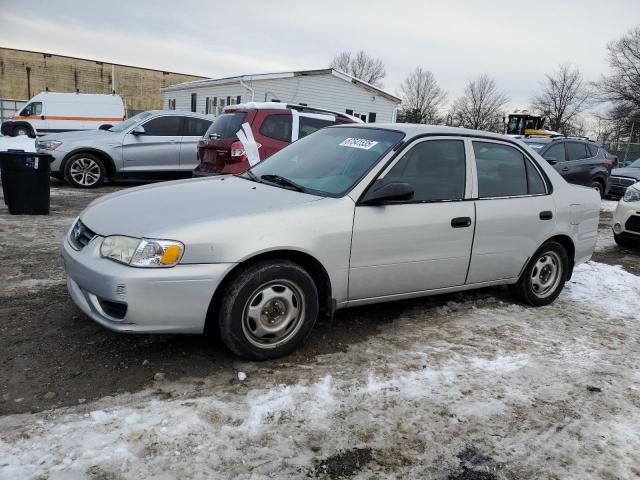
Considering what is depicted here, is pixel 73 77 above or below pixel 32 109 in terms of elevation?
above

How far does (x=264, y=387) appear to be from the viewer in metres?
3.09

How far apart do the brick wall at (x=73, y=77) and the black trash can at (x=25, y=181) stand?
159 feet

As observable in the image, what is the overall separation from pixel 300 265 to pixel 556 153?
11.6 meters

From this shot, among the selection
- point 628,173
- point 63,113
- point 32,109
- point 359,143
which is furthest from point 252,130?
point 32,109

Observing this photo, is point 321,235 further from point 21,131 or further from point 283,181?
point 21,131

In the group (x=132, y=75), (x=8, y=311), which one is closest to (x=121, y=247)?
(x=8, y=311)

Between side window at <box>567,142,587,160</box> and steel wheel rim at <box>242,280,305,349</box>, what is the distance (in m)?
12.2

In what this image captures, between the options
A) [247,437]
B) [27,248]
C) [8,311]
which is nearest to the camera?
[247,437]

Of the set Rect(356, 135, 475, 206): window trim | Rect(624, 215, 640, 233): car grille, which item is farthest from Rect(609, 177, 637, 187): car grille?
Rect(356, 135, 475, 206): window trim

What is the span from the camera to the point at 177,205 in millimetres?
3404

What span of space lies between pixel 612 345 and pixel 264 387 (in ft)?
9.79

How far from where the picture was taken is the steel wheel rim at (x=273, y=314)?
325 cm

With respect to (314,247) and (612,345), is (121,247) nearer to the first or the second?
(314,247)

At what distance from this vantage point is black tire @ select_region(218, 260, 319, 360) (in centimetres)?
316
